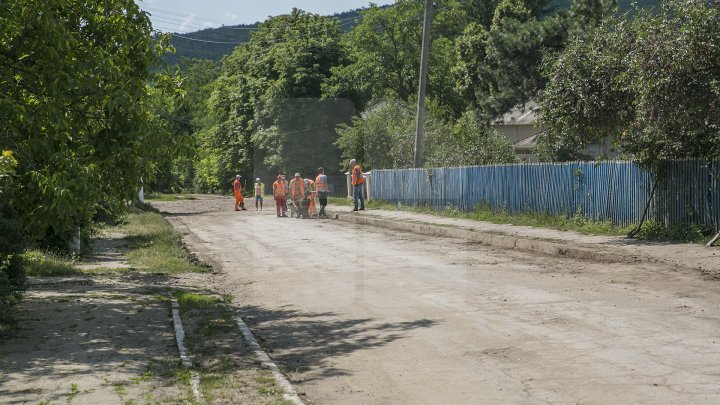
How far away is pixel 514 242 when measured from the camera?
61.7ft

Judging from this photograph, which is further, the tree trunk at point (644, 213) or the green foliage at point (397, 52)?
the green foliage at point (397, 52)

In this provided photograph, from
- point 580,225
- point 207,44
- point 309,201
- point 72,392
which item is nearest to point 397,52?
point 309,201

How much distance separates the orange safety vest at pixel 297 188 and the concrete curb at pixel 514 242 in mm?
4416

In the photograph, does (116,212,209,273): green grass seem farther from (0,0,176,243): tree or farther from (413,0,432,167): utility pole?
(413,0,432,167): utility pole

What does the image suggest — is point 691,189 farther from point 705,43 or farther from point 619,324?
point 619,324

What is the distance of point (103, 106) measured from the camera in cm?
1065

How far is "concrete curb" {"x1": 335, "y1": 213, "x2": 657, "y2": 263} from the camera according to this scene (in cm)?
1541

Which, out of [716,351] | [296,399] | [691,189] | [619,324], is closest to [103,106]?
[296,399]

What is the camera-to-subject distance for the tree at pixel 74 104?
9672 millimetres

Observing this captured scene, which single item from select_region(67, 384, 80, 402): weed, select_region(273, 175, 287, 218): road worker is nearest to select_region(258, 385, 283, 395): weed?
select_region(67, 384, 80, 402): weed

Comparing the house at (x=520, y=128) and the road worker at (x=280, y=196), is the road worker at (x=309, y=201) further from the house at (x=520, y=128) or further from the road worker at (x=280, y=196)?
the house at (x=520, y=128)

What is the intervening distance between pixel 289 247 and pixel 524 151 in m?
30.9

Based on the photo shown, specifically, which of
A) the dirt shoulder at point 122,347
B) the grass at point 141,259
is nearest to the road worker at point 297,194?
the grass at point 141,259

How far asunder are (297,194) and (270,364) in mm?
25062
